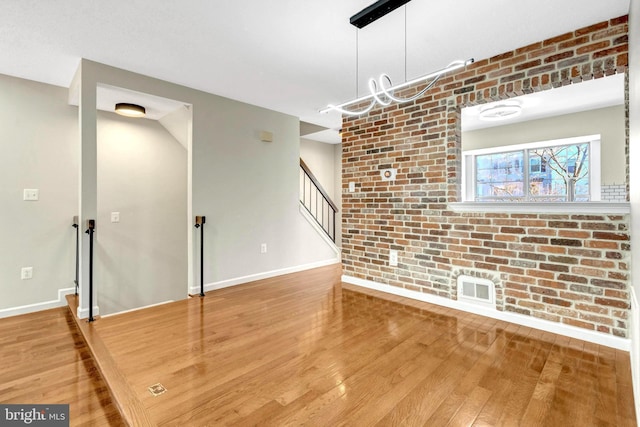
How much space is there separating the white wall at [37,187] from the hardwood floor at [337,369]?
19.7 inches

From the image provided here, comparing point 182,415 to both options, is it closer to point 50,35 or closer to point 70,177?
point 50,35

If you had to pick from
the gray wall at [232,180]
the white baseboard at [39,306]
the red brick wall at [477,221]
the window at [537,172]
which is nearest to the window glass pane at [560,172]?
the window at [537,172]

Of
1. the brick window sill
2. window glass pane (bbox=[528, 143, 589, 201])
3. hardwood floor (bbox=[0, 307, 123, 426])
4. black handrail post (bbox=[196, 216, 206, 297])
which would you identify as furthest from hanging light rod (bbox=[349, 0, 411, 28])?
window glass pane (bbox=[528, 143, 589, 201])

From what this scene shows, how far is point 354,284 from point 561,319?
2202mm

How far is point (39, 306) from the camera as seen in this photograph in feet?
11.2

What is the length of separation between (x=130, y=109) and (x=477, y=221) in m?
4.03

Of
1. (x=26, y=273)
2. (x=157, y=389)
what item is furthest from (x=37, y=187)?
(x=157, y=389)

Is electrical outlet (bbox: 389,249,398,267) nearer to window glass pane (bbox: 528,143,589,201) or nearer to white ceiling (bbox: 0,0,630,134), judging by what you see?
white ceiling (bbox: 0,0,630,134)

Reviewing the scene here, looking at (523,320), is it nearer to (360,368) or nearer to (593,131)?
(360,368)

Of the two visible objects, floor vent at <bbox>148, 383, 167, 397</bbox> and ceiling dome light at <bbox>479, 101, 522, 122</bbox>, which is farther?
ceiling dome light at <bbox>479, 101, 522, 122</bbox>

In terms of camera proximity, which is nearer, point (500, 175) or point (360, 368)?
point (360, 368)

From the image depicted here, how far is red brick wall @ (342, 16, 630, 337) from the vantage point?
2434 mm

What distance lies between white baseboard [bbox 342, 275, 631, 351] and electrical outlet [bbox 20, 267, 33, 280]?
3.79m

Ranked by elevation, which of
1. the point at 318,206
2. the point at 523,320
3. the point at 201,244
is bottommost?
the point at 523,320
